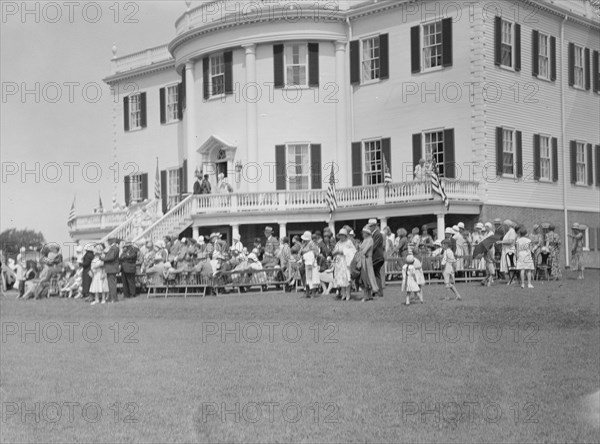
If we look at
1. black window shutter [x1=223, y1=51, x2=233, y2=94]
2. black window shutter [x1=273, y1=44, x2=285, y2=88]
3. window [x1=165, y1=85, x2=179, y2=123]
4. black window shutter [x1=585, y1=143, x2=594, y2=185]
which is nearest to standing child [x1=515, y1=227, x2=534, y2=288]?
black window shutter [x1=585, y1=143, x2=594, y2=185]

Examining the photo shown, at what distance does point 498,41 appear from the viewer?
3269 centimetres

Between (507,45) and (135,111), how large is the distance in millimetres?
19803

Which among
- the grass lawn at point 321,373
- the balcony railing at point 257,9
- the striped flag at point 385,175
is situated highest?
the balcony railing at point 257,9

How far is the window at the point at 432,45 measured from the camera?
33469 millimetres

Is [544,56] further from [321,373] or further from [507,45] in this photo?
[321,373]

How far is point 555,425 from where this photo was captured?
10.6 meters

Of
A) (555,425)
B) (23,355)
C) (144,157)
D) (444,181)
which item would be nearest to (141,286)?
(444,181)

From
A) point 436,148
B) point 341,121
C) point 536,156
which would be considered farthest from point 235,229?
point 536,156

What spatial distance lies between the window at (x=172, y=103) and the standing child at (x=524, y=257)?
24.1m

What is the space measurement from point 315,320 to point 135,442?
967 centimetres

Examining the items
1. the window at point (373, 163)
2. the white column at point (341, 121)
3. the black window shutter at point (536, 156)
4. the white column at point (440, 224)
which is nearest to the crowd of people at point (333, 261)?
the white column at point (440, 224)

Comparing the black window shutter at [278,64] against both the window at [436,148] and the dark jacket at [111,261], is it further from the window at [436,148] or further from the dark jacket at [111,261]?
the dark jacket at [111,261]

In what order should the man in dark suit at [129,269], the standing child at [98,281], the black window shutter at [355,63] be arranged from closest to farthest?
1. the standing child at [98,281]
2. the man in dark suit at [129,269]
3. the black window shutter at [355,63]

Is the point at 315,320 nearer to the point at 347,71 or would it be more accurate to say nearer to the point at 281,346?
the point at 281,346
